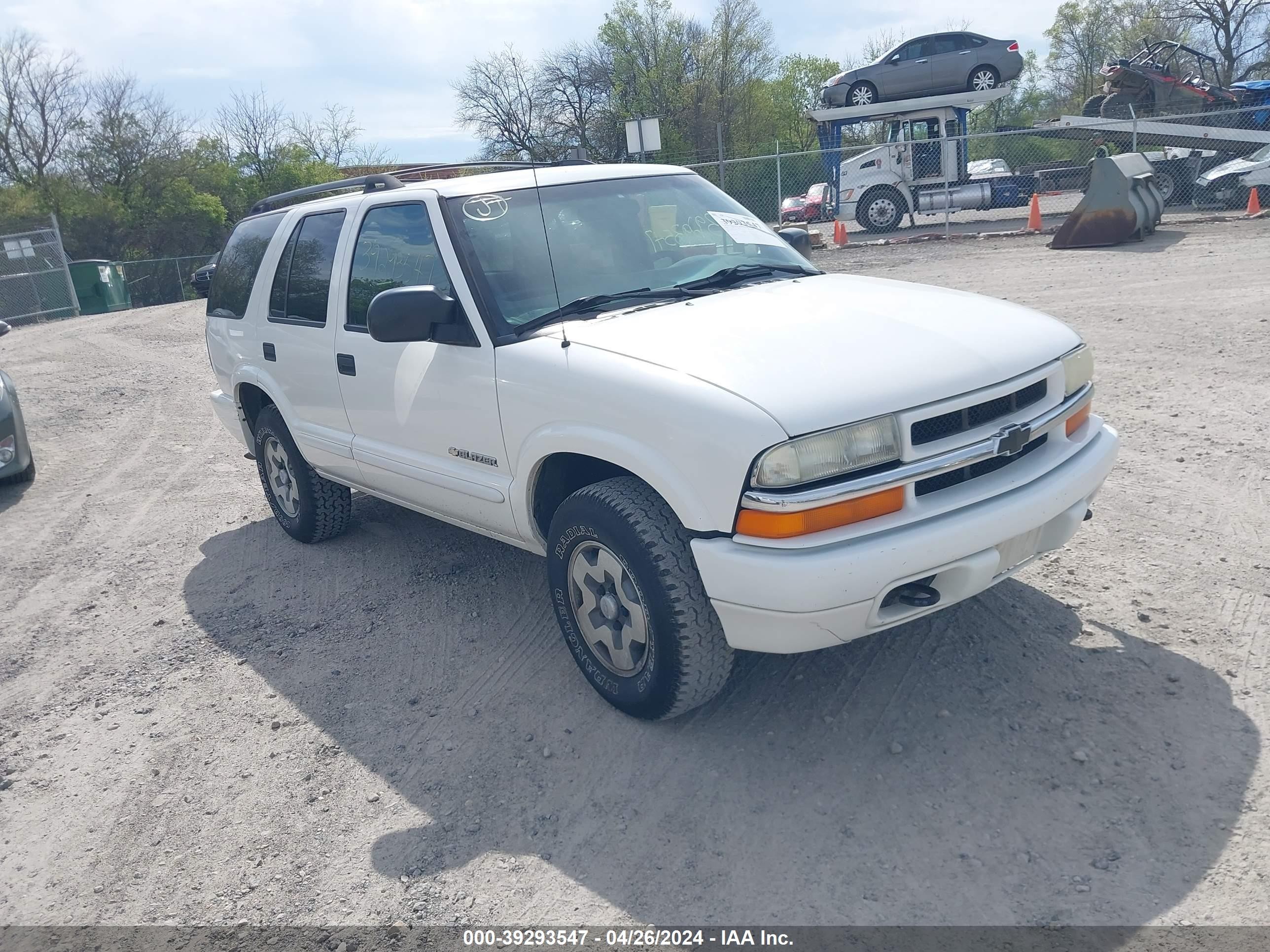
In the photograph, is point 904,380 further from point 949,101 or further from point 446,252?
point 949,101

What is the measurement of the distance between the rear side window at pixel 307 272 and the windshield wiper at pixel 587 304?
1567 mm

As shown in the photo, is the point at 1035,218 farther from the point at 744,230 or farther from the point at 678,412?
the point at 678,412

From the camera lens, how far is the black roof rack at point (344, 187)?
15.6 feet

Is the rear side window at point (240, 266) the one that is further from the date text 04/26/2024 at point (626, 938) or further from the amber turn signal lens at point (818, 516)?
the date text 04/26/2024 at point (626, 938)

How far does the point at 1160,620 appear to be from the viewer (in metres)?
3.85

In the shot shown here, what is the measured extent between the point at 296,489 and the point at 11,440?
3.60 meters

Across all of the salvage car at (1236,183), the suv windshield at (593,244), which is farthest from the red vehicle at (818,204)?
the suv windshield at (593,244)

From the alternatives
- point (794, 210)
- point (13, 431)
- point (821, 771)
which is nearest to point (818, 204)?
point (794, 210)

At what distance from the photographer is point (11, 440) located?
25.4 feet

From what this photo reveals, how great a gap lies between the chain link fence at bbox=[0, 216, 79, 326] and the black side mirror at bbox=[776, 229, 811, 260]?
80.4ft

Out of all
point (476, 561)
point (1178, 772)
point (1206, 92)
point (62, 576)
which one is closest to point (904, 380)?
point (1178, 772)

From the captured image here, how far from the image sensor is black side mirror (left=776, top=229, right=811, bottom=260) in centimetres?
502

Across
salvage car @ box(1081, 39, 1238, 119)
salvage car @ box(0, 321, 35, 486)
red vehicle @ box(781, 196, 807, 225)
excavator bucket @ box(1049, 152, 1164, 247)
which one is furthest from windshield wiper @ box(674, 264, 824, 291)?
red vehicle @ box(781, 196, 807, 225)

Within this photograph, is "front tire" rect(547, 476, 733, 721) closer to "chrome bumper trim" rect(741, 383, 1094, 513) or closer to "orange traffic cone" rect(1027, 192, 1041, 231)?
"chrome bumper trim" rect(741, 383, 1094, 513)
